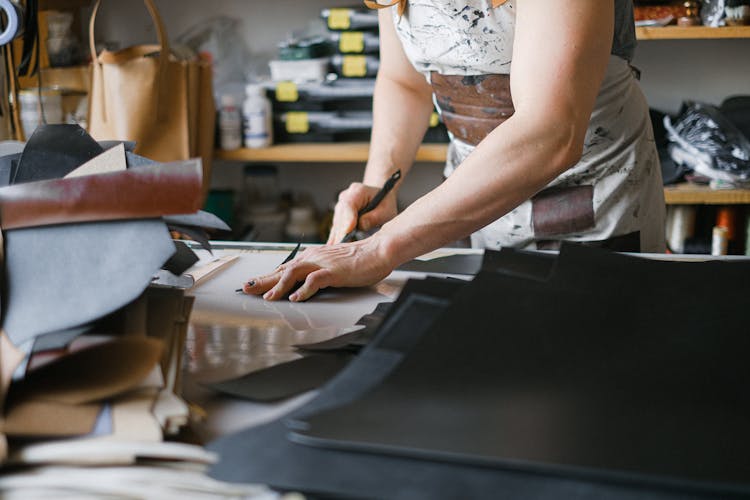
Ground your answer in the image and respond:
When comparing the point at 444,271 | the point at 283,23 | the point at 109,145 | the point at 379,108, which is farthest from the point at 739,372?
the point at 283,23

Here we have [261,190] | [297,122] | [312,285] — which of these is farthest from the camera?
[261,190]

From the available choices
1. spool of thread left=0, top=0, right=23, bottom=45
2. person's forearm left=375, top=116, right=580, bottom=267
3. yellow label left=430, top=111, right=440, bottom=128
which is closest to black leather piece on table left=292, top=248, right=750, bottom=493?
person's forearm left=375, top=116, right=580, bottom=267

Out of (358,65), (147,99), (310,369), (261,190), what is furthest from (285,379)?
(261,190)

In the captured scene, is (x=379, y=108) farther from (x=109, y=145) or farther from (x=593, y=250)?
(x=593, y=250)

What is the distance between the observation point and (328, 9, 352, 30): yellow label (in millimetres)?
2215

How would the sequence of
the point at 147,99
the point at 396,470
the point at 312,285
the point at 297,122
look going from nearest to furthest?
the point at 396,470 → the point at 312,285 → the point at 147,99 → the point at 297,122

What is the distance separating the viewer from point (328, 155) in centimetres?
223

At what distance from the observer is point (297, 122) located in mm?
2311

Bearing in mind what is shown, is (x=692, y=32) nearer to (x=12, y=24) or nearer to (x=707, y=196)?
(x=707, y=196)

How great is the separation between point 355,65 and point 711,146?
945 millimetres

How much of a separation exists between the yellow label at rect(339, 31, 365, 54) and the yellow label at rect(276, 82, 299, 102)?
18 cm

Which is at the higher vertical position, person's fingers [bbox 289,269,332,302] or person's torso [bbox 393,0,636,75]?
person's torso [bbox 393,0,636,75]

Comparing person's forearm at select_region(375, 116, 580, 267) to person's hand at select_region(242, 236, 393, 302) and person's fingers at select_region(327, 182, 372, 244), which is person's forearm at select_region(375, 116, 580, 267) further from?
person's fingers at select_region(327, 182, 372, 244)

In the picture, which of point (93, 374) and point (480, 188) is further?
point (480, 188)
